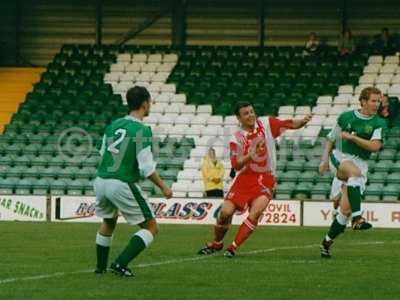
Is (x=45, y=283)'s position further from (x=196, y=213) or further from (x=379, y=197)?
(x=379, y=197)

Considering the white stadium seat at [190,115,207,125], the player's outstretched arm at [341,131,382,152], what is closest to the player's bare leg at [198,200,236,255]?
the player's outstretched arm at [341,131,382,152]

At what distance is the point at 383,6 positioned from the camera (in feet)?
116

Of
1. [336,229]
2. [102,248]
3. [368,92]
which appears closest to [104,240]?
[102,248]

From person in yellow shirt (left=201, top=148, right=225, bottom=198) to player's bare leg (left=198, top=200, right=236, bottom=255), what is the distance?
36.5 feet

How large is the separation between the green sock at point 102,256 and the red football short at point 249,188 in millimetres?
3400

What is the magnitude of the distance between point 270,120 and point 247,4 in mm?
20883

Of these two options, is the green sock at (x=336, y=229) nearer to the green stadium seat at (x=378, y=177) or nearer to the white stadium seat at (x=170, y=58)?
the green stadium seat at (x=378, y=177)

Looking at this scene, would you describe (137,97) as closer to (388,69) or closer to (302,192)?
(302,192)

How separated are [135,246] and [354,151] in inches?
176

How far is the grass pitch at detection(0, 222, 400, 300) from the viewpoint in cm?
1132

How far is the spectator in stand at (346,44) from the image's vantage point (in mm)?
33844

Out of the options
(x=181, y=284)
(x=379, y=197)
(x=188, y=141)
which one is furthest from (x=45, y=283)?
(x=188, y=141)

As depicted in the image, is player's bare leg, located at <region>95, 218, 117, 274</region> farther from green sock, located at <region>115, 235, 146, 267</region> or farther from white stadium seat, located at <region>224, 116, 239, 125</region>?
white stadium seat, located at <region>224, 116, 239, 125</region>

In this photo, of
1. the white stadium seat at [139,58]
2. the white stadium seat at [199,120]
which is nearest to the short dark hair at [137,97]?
the white stadium seat at [199,120]
